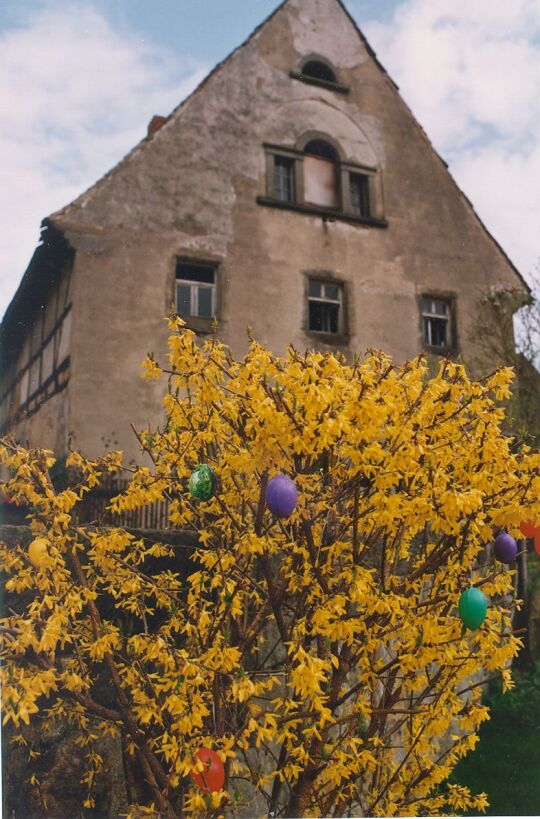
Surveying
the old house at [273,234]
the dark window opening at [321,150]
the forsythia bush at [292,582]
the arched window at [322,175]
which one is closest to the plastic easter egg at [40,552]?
the forsythia bush at [292,582]

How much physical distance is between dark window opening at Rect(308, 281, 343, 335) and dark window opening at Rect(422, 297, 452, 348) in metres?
0.92

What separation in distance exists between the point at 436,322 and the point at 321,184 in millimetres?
2358

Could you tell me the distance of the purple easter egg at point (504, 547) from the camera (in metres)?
3.57

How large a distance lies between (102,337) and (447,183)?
4.42 m

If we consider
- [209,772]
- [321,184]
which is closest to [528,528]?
[209,772]

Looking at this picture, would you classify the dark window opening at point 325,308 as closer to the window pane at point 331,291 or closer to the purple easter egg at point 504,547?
the window pane at point 331,291

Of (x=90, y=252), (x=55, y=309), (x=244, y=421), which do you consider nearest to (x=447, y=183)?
(x=90, y=252)

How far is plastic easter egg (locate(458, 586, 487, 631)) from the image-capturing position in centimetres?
315

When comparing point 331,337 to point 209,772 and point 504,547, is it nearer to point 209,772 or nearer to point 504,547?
point 504,547

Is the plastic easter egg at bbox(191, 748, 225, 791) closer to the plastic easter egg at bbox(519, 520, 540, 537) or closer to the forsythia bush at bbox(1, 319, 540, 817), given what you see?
the forsythia bush at bbox(1, 319, 540, 817)

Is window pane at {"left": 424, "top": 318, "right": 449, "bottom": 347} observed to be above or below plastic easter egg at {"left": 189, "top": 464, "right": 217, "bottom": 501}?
above

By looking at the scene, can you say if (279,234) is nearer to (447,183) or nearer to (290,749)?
(447,183)

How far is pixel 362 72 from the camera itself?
8.12m

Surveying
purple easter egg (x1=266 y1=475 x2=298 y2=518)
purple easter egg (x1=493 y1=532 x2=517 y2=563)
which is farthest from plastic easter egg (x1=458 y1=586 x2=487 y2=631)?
purple easter egg (x1=266 y1=475 x2=298 y2=518)
